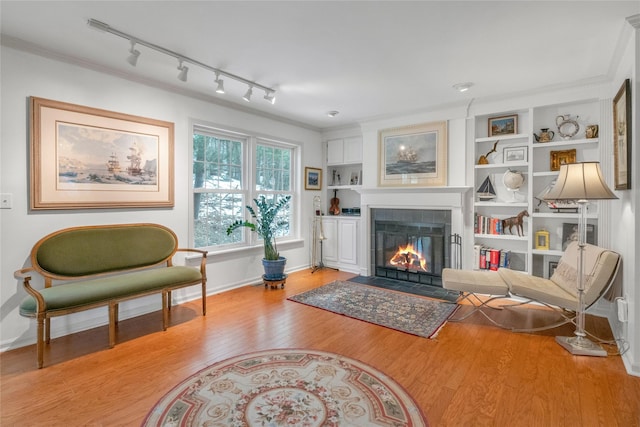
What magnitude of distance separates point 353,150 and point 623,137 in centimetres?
346

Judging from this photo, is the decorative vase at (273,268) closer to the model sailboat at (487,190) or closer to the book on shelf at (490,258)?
the book on shelf at (490,258)

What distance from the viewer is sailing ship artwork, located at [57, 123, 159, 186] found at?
2881mm

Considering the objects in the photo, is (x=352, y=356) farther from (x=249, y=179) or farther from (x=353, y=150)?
(x=353, y=150)

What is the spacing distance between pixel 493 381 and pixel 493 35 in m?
2.56

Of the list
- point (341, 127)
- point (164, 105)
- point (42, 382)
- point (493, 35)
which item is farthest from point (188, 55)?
point (341, 127)

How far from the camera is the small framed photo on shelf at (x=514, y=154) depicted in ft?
12.7

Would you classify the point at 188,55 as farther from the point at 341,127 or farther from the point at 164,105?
the point at 341,127

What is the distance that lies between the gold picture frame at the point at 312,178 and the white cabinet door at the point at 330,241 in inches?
24.1

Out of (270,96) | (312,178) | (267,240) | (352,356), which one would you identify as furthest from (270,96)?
(352,356)

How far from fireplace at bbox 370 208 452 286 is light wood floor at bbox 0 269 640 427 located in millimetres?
1289

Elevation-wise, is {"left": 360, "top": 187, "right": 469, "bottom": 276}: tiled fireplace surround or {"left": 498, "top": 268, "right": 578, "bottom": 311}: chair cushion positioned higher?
{"left": 360, "top": 187, "right": 469, "bottom": 276}: tiled fireplace surround

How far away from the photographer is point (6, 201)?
257cm

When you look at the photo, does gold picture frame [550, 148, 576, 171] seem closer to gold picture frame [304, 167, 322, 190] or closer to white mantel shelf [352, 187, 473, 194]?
white mantel shelf [352, 187, 473, 194]

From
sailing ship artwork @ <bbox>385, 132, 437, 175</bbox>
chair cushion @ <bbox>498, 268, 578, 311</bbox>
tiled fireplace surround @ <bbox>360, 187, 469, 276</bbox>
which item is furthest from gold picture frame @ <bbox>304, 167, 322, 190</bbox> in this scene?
chair cushion @ <bbox>498, 268, 578, 311</bbox>
